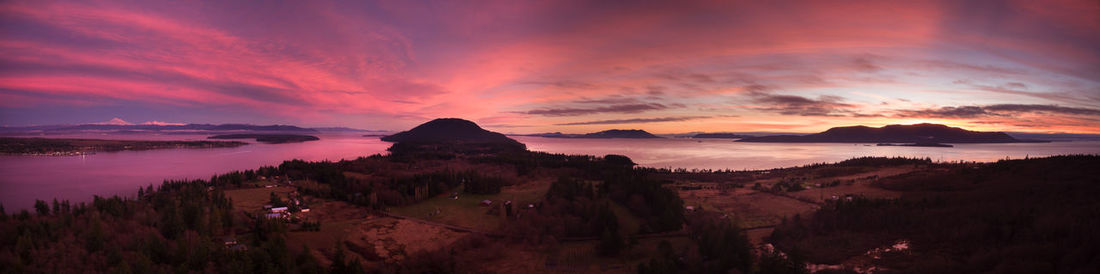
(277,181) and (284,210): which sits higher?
(277,181)

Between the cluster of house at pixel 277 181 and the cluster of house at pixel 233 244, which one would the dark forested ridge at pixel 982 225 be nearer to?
the cluster of house at pixel 233 244

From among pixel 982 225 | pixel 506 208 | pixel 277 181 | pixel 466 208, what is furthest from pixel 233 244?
pixel 982 225

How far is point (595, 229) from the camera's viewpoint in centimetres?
2936

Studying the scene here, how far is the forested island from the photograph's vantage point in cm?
1789

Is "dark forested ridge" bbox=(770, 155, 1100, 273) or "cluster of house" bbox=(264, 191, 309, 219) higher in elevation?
"dark forested ridge" bbox=(770, 155, 1100, 273)

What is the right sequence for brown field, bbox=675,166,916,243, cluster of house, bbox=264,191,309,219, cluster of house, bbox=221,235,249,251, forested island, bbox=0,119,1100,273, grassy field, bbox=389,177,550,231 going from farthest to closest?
grassy field, bbox=389,177,550,231 → brown field, bbox=675,166,916,243 → cluster of house, bbox=264,191,309,219 → cluster of house, bbox=221,235,249,251 → forested island, bbox=0,119,1100,273

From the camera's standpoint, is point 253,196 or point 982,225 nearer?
point 982,225

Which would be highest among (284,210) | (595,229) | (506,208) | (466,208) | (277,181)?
(277,181)

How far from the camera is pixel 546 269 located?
76.1 ft

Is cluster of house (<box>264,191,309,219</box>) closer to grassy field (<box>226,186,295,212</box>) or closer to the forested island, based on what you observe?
the forested island

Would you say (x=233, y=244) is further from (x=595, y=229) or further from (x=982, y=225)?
(x=982, y=225)

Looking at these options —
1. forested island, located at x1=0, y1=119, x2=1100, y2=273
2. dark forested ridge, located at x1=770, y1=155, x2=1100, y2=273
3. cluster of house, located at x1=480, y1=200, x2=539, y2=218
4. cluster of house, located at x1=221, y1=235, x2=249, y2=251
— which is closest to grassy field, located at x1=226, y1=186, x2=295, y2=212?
forested island, located at x1=0, y1=119, x2=1100, y2=273

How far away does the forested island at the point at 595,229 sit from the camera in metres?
17.9

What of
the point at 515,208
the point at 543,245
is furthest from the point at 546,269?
the point at 515,208
